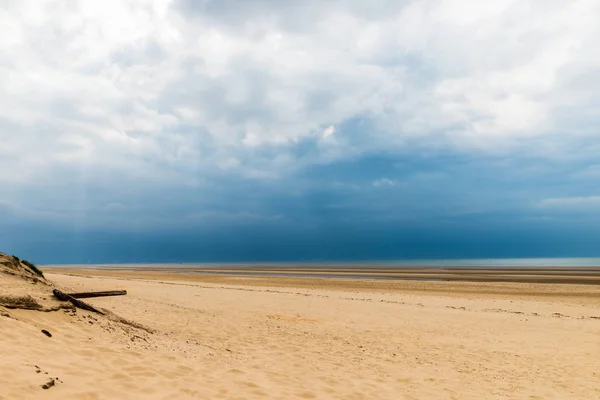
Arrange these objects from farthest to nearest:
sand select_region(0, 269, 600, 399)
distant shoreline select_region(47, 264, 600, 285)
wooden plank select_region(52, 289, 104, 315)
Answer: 1. distant shoreline select_region(47, 264, 600, 285)
2. wooden plank select_region(52, 289, 104, 315)
3. sand select_region(0, 269, 600, 399)

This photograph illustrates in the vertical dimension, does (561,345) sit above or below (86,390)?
below

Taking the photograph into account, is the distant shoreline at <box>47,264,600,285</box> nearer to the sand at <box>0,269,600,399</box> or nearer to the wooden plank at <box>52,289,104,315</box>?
the sand at <box>0,269,600,399</box>

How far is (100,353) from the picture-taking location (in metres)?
8.43

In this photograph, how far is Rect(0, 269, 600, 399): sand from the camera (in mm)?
7344

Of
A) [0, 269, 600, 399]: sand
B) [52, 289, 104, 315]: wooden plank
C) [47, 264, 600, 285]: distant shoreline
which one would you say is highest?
[52, 289, 104, 315]: wooden plank

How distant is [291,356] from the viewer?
1140 centimetres

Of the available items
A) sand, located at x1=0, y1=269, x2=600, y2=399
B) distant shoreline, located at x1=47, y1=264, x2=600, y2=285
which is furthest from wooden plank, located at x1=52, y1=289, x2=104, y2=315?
distant shoreline, located at x1=47, y1=264, x2=600, y2=285

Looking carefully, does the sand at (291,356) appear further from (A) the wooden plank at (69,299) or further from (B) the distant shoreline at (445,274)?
(B) the distant shoreline at (445,274)

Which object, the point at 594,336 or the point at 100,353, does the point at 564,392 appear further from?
the point at 100,353

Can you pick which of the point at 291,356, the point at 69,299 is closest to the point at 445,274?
the point at 291,356

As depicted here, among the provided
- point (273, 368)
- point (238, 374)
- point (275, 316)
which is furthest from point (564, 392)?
point (275, 316)

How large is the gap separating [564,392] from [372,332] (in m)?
7.31

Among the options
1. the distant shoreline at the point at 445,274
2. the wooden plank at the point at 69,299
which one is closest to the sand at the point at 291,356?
the wooden plank at the point at 69,299

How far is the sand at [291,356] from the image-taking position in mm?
7344
